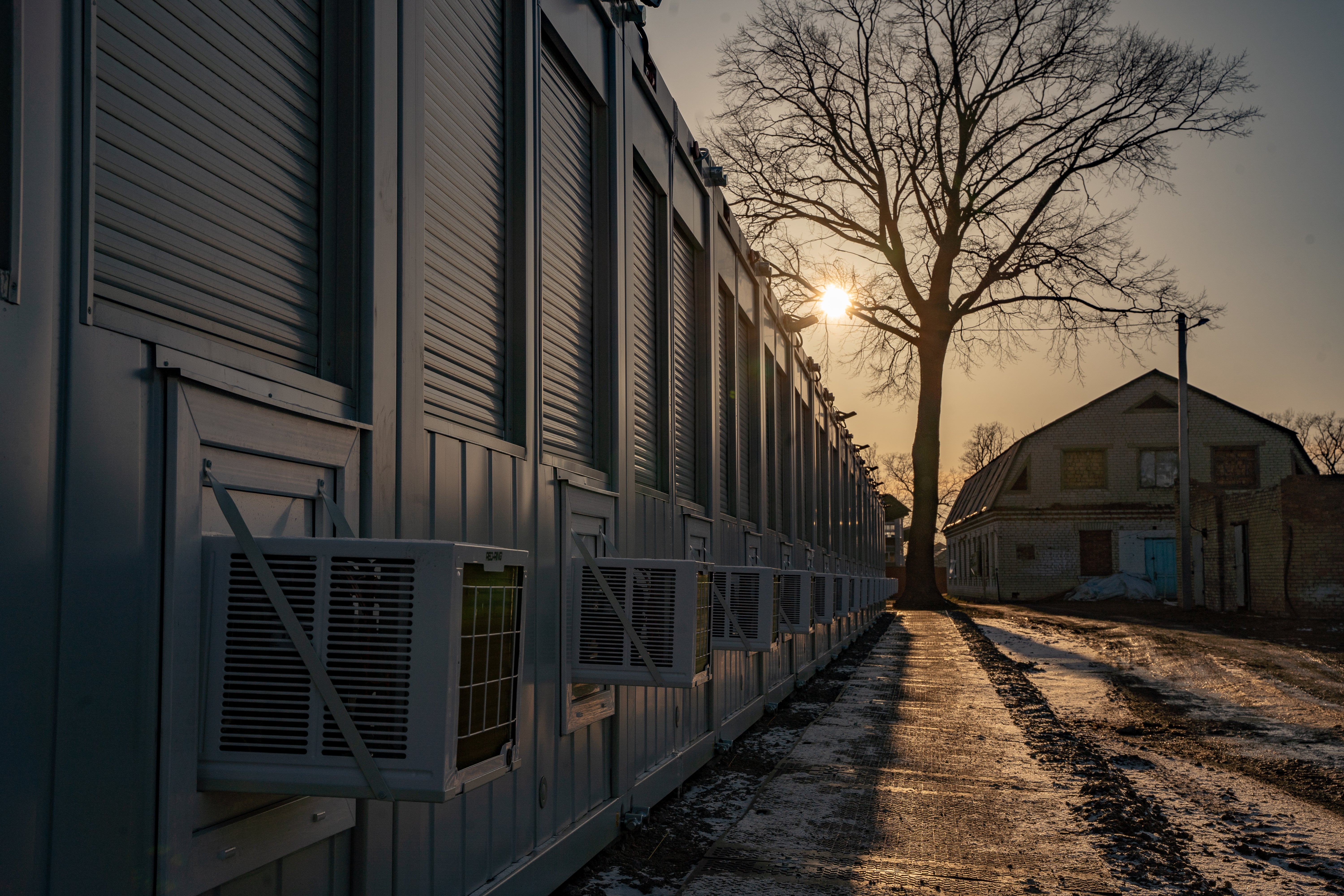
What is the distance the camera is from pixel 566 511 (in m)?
4.49

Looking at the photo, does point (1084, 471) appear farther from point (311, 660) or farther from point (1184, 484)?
point (311, 660)

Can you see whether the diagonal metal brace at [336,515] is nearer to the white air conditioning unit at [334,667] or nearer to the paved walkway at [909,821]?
the white air conditioning unit at [334,667]

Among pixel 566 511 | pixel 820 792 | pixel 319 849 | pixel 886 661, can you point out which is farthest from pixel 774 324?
pixel 319 849

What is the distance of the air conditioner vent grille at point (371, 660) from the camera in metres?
2.13

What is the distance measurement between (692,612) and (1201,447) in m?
44.0

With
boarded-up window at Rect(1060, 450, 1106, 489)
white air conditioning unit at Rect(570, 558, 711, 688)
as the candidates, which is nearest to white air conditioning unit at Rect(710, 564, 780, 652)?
white air conditioning unit at Rect(570, 558, 711, 688)

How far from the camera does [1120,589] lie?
39.1 metres

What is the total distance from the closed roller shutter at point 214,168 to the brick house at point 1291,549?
2591cm

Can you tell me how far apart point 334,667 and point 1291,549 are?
2696 cm

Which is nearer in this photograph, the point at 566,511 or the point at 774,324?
the point at 566,511

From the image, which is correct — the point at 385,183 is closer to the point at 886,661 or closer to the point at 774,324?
the point at 774,324

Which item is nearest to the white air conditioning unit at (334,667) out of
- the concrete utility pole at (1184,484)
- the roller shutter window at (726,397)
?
the roller shutter window at (726,397)

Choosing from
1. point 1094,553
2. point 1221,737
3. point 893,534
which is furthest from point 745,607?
point 893,534

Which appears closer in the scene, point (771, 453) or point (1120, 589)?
point (771, 453)
